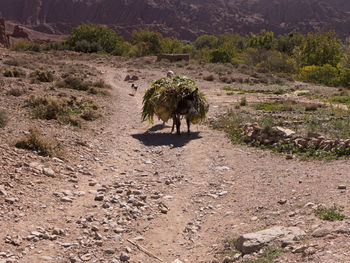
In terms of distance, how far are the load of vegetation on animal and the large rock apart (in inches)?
270

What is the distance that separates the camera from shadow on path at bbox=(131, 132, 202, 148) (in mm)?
10964

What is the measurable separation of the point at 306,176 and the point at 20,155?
6.21 meters

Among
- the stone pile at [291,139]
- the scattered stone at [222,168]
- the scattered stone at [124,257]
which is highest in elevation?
the stone pile at [291,139]

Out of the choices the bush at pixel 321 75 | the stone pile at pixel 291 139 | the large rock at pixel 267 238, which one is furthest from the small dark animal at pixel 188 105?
the bush at pixel 321 75

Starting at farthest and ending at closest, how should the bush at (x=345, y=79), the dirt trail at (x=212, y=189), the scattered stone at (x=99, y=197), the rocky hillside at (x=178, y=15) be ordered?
the rocky hillside at (x=178, y=15) → the bush at (x=345, y=79) → the scattered stone at (x=99, y=197) → the dirt trail at (x=212, y=189)

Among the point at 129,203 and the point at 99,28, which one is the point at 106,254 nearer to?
the point at 129,203

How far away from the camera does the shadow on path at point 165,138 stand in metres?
11.0

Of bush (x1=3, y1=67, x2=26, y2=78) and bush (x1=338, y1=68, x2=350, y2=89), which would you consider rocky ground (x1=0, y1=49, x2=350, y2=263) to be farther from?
bush (x1=338, y1=68, x2=350, y2=89)

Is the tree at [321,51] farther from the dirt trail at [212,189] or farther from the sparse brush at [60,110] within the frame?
the dirt trail at [212,189]

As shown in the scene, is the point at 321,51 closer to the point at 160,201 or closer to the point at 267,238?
the point at 160,201

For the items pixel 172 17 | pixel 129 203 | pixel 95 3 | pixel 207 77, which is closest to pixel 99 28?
pixel 207 77

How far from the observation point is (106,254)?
4.87m

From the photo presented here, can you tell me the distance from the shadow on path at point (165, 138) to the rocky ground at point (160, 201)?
31 centimetres

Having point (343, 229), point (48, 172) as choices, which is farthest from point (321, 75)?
point (343, 229)
